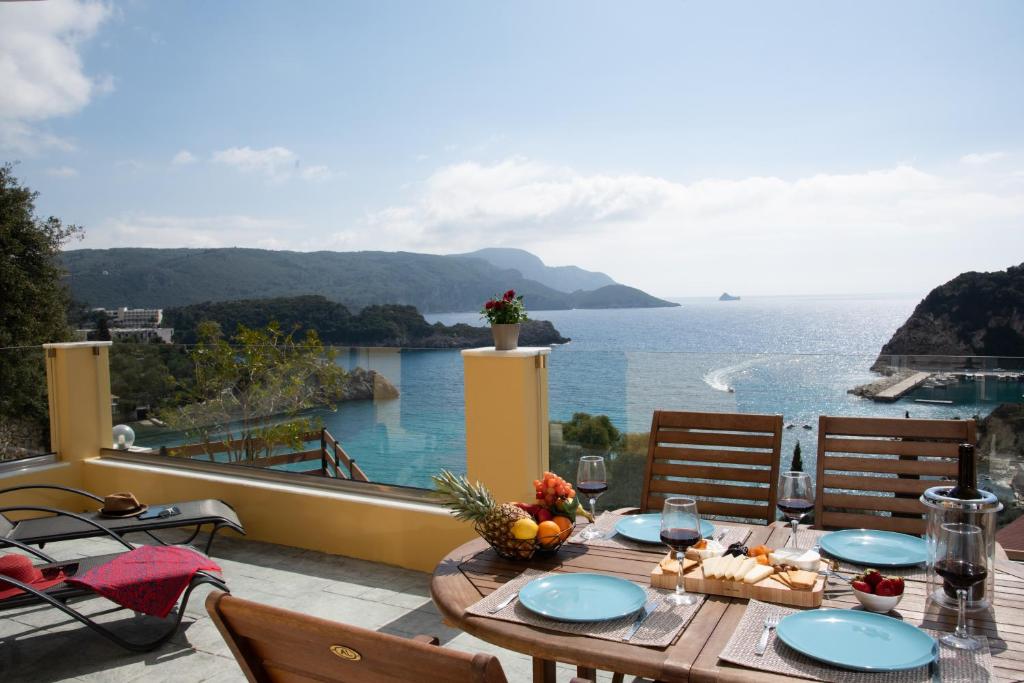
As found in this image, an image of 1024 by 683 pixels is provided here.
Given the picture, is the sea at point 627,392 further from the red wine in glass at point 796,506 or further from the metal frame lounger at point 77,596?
the red wine in glass at point 796,506

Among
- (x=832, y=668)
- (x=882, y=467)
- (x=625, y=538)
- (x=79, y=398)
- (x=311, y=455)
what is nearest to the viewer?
(x=832, y=668)

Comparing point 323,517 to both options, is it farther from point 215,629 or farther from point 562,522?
point 562,522

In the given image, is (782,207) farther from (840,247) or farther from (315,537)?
(315,537)

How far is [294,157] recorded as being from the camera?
59.2 ft

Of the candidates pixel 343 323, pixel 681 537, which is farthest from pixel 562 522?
pixel 343 323

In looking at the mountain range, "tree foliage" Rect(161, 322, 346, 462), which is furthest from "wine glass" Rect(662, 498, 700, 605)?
the mountain range

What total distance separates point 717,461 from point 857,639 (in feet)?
4.29

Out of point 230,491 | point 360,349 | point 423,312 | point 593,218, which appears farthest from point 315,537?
point 593,218

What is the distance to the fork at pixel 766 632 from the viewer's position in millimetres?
1345

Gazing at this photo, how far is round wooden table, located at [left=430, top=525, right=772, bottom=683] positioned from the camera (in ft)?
4.40

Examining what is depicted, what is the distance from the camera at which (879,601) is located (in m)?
1.51

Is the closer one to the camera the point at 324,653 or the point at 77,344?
the point at 324,653

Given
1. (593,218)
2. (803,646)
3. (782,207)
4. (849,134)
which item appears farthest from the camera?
(782,207)

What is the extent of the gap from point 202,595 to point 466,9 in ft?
22.0
